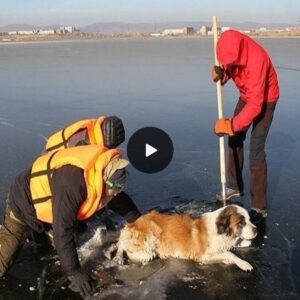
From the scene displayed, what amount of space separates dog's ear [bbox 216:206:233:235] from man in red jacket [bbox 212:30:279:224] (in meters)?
0.87

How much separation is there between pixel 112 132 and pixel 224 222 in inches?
52.6

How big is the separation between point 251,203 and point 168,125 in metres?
3.89

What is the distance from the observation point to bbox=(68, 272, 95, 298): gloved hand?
3721mm

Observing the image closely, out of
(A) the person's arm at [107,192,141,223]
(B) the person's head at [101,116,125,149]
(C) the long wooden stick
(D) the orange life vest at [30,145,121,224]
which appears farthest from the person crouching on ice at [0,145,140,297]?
(C) the long wooden stick

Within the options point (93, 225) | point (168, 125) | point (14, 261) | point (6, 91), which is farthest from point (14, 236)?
point (6, 91)

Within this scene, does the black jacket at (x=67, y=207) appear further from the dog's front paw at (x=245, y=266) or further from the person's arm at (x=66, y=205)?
the dog's front paw at (x=245, y=266)

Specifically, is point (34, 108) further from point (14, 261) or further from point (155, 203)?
point (14, 261)

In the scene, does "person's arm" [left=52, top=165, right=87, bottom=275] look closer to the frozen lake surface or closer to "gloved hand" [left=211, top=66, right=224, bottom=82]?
the frozen lake surface

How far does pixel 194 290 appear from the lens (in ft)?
12.8

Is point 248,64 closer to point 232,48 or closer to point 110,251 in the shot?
point 232,48

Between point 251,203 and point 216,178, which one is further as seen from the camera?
point 216,178

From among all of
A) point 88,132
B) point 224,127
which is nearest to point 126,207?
point 88,132
